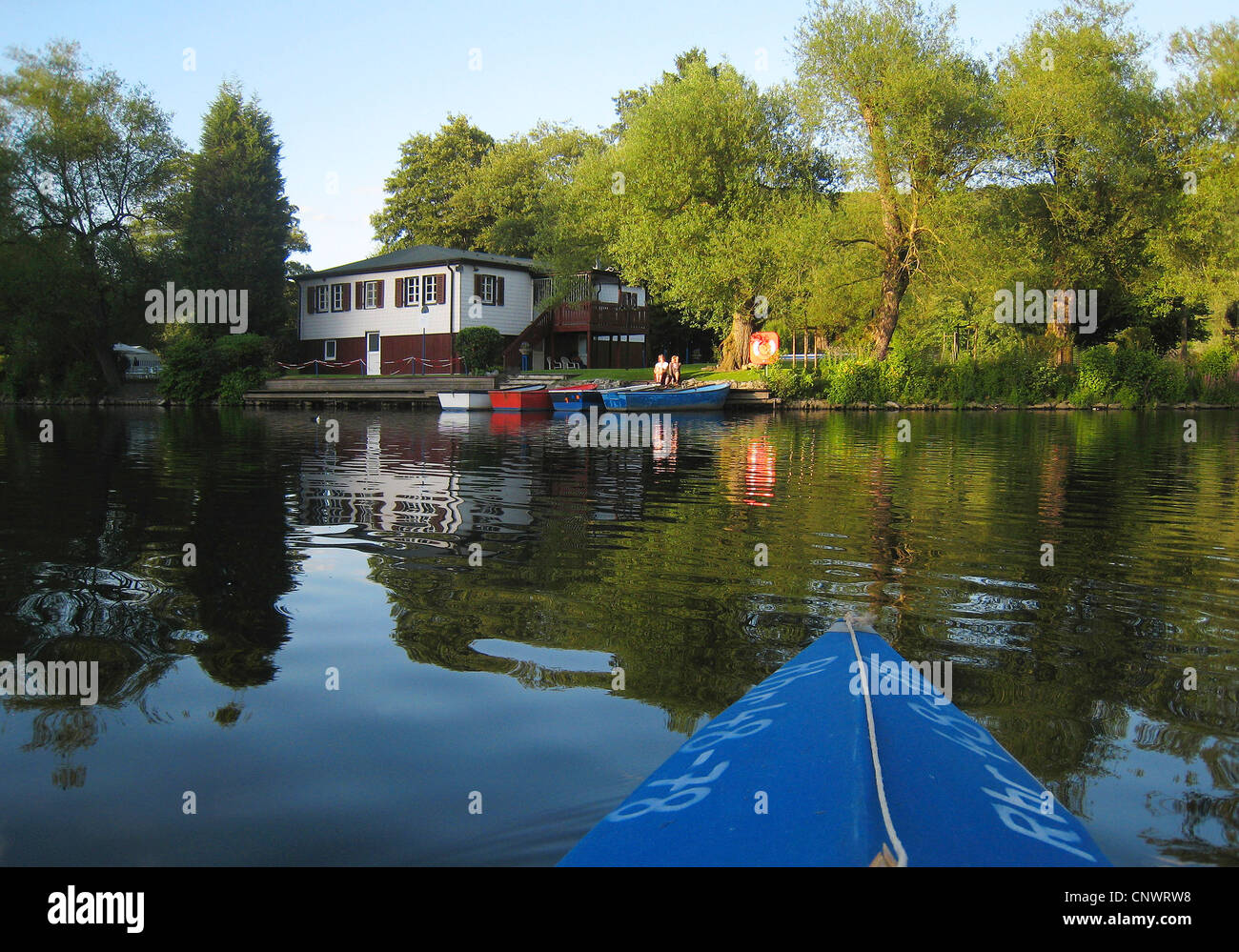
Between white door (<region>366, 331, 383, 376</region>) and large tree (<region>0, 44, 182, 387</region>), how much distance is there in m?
11.4

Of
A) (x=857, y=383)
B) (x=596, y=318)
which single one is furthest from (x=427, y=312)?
(x=857, y=383)

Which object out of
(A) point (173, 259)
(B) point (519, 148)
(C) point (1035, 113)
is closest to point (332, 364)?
(A) point (173, 259)

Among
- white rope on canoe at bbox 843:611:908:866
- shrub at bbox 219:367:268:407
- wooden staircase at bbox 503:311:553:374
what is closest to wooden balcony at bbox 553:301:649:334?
wooden staircase at bbox 503:311:553:374

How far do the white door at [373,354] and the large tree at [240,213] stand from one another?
6.60 m

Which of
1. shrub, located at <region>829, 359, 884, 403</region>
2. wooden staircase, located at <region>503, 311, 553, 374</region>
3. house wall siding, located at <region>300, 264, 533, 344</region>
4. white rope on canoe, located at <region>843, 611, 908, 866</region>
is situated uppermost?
house wall siding, located at <region>300, 264, 533, 344</region>

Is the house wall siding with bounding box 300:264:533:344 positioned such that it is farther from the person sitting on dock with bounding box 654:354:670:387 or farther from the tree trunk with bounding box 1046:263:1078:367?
the tree trunk with bounding box 1046:263:1078:367

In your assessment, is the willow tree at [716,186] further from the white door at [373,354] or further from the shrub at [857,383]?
the white door at [373,354]

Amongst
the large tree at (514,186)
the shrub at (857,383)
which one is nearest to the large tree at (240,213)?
the large tree at (514,186)

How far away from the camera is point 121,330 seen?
155ft

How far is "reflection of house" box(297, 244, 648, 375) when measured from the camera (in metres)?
46.7

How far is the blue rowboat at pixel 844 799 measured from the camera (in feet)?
8.16
